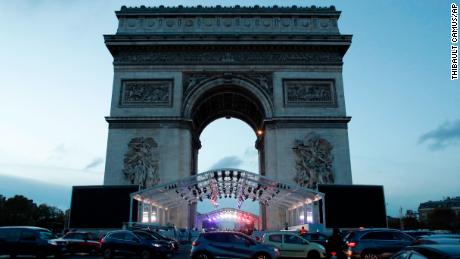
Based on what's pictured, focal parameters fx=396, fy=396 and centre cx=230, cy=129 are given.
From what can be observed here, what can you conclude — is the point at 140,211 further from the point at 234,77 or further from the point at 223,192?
the point at 234,77

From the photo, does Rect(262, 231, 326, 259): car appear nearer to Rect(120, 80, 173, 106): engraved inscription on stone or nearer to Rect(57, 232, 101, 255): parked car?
Rect(57, 232, 101, 255): parked car

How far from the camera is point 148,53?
36031 mm

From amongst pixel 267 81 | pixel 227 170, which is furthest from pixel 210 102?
pixel 227 170

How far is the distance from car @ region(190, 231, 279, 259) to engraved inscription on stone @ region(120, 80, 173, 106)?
2153cm

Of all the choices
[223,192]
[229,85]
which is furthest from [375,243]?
[223,192]

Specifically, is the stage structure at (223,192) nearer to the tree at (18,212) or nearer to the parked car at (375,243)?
the parked car at (375,243)

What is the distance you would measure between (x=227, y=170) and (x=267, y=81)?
12057 mm

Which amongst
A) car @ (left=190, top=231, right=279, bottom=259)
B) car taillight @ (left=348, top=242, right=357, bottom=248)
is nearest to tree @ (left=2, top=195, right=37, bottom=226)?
car @ (left=190, top=231, right=279, bottom=259)


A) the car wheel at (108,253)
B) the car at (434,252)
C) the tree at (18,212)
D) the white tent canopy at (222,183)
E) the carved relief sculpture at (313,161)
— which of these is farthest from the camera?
the tree at (18,212)

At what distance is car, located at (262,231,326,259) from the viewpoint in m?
17.1

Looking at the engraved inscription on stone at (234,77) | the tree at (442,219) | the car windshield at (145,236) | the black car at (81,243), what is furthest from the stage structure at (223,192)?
the tree at (442,219)

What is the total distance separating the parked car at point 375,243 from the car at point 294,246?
9.00 ft

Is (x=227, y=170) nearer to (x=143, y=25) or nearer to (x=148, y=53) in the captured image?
(x=148, y=53)

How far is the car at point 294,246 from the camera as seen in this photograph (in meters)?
17.1
